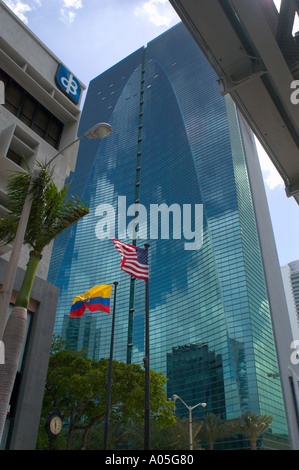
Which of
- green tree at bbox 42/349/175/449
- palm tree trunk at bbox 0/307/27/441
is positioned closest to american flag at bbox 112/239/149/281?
palm tree trunk at bbox 0/307/27/441

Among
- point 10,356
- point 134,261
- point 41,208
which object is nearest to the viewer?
point 10,356

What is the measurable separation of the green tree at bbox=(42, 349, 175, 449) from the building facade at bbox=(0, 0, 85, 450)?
10.3 metres

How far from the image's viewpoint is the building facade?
19.0m

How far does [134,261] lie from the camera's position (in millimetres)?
22125

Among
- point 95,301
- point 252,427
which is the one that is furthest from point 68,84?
point 252,427

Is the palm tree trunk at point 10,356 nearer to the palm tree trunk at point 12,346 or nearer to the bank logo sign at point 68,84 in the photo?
the palm tree trunk at point 12,346

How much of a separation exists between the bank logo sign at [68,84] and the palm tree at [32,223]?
17205 millimetres

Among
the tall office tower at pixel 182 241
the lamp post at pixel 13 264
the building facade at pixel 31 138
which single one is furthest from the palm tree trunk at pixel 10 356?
the tall office tower at pixel 182 241

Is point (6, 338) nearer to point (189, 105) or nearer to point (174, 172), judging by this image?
point (174, 172)

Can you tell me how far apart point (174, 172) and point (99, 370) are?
11695 centimetres

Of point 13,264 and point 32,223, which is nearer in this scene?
point 13,264

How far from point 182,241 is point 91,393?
10294 cm

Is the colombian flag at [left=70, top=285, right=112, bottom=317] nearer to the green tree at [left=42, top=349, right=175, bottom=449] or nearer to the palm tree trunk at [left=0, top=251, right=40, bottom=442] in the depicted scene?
the green tree at [left=42, top=349, right=175, bottom=449]

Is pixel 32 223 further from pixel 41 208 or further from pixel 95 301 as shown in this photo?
pixel 95 301
